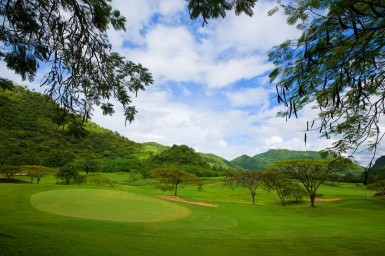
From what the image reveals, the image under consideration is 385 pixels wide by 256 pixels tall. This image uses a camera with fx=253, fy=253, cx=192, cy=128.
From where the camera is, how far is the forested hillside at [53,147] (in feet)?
233

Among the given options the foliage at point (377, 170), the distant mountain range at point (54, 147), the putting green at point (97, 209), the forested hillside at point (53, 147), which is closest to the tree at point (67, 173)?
the forested hillside at point (53, 147)

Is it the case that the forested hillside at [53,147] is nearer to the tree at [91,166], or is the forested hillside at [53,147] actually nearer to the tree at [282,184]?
the tree at [91,166]

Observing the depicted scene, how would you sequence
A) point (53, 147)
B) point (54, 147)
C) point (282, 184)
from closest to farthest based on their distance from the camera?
1. point (282, 184)
2. point (53, 147)
3. point (54, 147)

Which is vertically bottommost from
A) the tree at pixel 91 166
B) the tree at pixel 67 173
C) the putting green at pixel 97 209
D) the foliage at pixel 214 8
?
the putting green at pixel 97 209

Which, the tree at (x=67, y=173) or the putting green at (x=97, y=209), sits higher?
the tree at (x=67, y=173)

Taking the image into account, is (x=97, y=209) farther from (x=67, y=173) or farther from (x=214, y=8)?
(x=67, y=173)

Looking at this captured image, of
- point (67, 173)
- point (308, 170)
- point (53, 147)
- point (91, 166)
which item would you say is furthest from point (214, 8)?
point (53, 147)

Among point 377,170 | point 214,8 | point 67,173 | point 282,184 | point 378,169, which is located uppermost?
point 214,8

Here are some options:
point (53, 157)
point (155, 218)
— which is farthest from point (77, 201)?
point (53, 157)

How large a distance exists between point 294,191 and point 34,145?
75263 mm

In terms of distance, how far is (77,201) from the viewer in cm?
2058

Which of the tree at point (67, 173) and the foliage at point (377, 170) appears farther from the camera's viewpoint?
the tree at point (67, 173)

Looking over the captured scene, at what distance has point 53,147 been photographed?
83.5 metres

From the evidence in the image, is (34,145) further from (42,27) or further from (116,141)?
(42,27)
